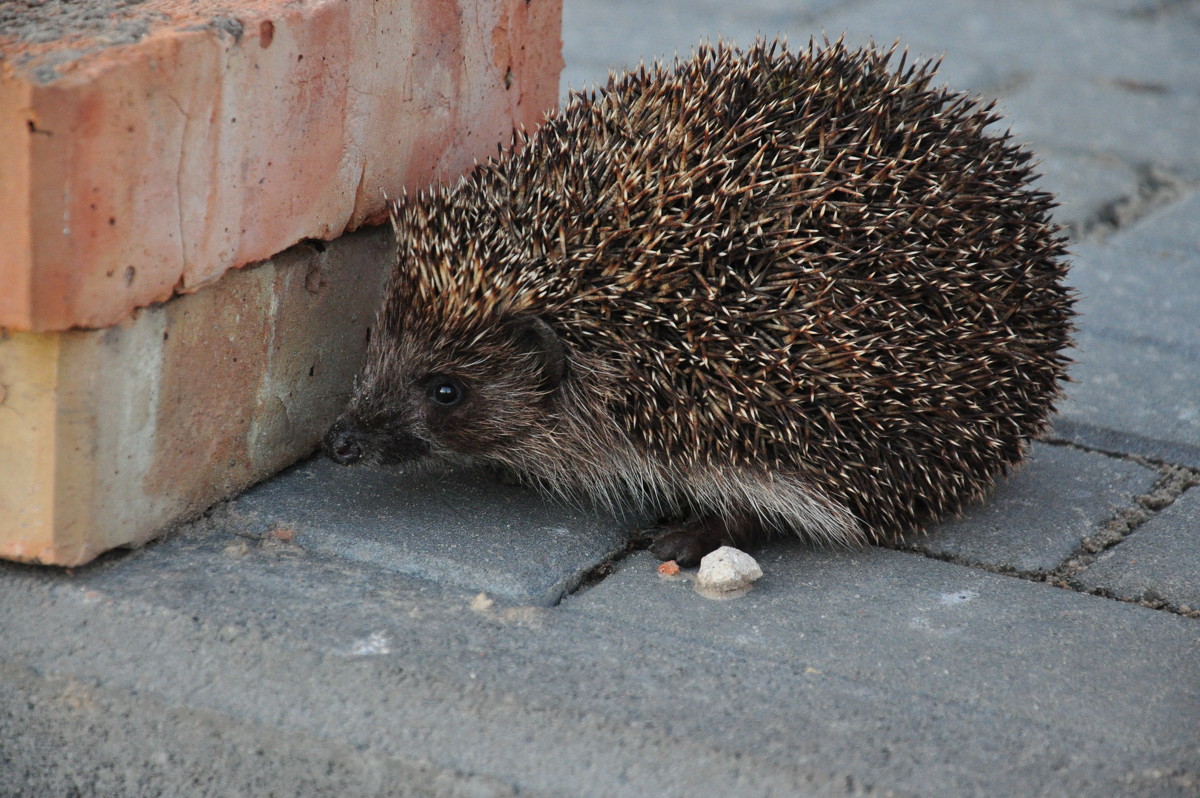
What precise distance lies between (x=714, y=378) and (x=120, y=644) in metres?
1.31

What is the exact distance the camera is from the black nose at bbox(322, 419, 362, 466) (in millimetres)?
3092

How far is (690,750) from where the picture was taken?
2355mm

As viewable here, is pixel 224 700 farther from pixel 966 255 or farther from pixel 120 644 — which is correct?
pixel 966 255

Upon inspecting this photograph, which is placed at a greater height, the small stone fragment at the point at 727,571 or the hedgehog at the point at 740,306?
the hedgehog at the point at 740,306

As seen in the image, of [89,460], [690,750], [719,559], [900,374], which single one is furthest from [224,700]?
[900,374]

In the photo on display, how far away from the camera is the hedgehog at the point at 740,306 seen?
2875 mm

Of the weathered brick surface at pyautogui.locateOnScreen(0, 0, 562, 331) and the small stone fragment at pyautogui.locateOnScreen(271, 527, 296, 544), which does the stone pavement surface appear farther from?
the weathered brick surface at pyautogui.locateOnScreen(0, 0, 562, 331)

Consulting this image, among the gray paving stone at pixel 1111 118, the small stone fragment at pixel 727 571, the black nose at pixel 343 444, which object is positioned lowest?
the small stone fragment at pixel 727 571

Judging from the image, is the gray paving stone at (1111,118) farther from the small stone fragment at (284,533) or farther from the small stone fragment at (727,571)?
the small stone fragment at (284,533)

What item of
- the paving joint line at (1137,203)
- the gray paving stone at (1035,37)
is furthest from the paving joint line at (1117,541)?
the gray paving stone at (1035,37)

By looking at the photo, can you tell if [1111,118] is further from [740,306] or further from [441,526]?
[441,526]

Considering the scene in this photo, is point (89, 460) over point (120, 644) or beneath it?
over

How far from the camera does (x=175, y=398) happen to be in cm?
285

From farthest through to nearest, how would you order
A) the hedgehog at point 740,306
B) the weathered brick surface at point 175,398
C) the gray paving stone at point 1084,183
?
the gray paving stone at point 1084,183 < the hedgehog at point 740,306 < the weathered brick surface at point 175,398
